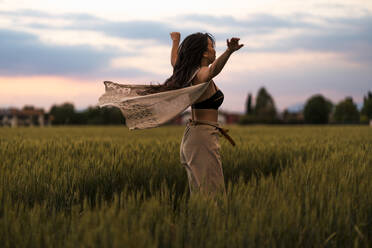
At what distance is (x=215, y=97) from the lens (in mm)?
3486

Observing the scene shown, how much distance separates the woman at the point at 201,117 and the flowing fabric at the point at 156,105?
0.45ft

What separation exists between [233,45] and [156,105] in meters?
0.92

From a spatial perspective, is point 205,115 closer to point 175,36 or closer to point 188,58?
point 188,58

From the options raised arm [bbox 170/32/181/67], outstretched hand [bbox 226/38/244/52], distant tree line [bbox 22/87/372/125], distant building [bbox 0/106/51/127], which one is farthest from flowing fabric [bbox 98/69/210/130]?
distant building [bbox 0/106/51/127]

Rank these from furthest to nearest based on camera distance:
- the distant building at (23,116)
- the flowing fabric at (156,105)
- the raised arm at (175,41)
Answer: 1. the distant building at (23,116)
2. the raised arm at (175,41)
3. the flowing fabric at (156,105)

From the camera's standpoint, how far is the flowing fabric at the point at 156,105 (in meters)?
3.31

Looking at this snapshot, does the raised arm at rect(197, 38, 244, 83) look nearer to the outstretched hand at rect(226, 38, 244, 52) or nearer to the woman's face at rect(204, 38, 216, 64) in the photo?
the outstretched hand at rect(226, 38, 244, 52)

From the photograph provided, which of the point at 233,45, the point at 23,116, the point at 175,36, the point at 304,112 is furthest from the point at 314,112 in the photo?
the point at 233,45

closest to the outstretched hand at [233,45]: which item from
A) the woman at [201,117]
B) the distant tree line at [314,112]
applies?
the woman at [201,117]

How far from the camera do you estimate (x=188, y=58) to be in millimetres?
3451

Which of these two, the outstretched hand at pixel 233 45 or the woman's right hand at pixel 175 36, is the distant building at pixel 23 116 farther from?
the outstretched hand at pixel 233 45

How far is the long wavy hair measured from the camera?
343 centimetres

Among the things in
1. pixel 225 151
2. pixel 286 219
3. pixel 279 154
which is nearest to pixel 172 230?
pixel 286 219

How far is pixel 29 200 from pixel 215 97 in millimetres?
2179
